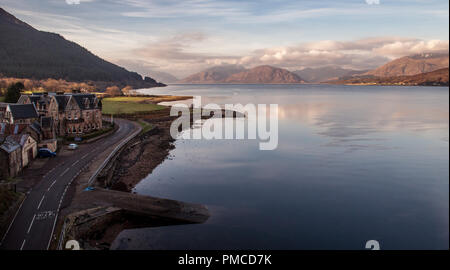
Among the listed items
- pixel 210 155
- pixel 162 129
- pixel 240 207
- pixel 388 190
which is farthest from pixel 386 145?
pixel 162 129

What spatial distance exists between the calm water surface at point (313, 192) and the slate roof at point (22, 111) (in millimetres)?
30612

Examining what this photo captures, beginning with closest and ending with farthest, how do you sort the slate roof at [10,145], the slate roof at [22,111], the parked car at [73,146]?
the slate roof at [10,145], the parked car at [73,146], the slate roof at [22,111]

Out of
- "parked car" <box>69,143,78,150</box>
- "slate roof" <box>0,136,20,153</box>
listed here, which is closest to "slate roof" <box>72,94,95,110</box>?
"parked car" <box>69,143,78,150</box>

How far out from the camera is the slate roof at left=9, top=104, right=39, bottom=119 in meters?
60.5

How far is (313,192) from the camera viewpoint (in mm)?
40156

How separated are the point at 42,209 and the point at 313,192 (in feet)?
102

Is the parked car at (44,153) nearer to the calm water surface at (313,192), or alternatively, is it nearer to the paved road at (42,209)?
the paved road at (42,209)

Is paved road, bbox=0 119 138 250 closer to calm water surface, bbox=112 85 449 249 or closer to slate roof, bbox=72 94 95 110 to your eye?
calm water surface, bbox=112 85 449 249

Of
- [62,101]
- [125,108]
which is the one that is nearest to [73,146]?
[62,101]

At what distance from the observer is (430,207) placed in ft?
108

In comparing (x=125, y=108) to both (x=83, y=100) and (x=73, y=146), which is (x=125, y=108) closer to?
(x=83, y=100)

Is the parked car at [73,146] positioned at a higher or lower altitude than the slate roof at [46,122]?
lower

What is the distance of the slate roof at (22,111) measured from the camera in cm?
6055

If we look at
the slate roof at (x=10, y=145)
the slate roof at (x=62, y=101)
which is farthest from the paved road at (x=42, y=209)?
the slate roof at (x=62, y=101)
